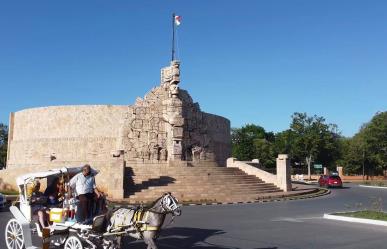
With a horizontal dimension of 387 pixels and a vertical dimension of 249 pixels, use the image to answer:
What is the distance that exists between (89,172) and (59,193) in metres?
1.52

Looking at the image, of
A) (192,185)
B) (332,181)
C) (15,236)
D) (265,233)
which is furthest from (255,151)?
(15,236)

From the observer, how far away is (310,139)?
59.4 meters

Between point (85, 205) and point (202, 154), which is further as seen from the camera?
point (202, 154)

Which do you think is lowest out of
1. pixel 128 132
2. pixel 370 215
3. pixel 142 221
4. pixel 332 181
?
pixel 370 215

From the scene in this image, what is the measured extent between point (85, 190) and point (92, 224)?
2.39 ft

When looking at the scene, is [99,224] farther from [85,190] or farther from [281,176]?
[281,176]

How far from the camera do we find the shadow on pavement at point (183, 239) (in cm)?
984

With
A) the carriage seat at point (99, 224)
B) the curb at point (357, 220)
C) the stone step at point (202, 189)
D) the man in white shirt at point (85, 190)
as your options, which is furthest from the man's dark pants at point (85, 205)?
the stone step at point (202, 189)

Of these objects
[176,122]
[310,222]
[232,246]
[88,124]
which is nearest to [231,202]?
[310,222]

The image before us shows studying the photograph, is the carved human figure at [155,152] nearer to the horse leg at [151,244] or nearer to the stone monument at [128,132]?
the stone monument at [128,132]

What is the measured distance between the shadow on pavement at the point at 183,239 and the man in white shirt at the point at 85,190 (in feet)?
5.23

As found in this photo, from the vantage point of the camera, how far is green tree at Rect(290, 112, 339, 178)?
5959cm

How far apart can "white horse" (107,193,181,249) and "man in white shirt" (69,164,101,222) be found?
2.61ft

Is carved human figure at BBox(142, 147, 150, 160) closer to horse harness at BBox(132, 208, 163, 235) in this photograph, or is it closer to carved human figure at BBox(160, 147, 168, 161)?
carved human figure at BBox(160, 147, 168, 161)
